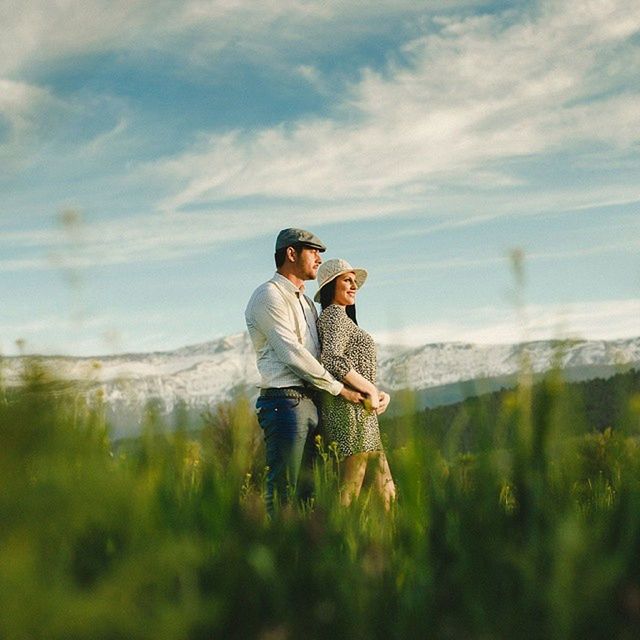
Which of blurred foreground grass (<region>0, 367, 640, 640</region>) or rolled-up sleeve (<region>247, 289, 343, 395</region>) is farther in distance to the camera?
rolled-up sleeve (<region>247, 289, 343, 395</region>)

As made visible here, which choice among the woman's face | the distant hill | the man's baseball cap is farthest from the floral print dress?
the distant hill

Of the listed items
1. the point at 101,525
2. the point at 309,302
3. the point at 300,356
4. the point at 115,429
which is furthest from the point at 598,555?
the point at 309,302

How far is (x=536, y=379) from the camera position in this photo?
2.01 metres

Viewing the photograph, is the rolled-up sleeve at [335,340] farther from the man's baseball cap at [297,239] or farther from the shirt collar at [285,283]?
the man's baseball cap at [297,239]

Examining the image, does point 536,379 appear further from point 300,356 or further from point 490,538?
point 300,356

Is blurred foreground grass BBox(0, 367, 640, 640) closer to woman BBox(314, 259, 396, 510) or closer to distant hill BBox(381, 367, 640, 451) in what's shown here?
distant hill BBox(381, 367, 640, 451)

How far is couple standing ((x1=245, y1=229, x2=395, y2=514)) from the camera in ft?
19.2

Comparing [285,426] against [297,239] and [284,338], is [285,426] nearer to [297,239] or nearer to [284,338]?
[284,338]

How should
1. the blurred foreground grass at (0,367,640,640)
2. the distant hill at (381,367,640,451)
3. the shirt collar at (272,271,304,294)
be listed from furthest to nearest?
1. the shirt collar at (272,271,304,294)
2. the distant hill at (381,367,640,451)
3. the blurred foreground grass at (0,367,640,640)

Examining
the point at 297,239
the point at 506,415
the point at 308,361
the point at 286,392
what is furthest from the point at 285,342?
the point at 506,415

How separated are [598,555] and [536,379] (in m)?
0.42

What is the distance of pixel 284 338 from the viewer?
592 cm

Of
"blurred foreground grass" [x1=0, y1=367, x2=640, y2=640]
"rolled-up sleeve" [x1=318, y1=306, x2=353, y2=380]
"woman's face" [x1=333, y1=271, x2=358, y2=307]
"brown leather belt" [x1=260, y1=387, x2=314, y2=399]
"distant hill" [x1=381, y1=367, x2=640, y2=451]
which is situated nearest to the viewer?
"blurred foreground grass" [x1=0, y1=367, x2=640, y2=640]

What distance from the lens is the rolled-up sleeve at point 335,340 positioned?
606cm
